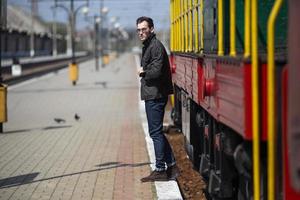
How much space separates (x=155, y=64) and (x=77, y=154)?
337 cm

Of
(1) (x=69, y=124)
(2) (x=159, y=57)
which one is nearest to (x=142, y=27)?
(2) (x=159, y=57)

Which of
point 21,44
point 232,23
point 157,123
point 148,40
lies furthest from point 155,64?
point 21,44

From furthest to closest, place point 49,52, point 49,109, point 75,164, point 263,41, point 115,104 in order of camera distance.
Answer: point 49,52, point 115,104, point 49,109, point 75,164, point 263,41

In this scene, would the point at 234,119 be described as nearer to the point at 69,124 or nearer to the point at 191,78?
the point at 191,78

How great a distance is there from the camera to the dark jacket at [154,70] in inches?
290

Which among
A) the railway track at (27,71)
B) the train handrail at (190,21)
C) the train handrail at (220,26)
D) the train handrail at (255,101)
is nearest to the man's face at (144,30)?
the train handrail at (190,21)

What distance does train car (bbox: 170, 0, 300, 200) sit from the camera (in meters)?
3.29

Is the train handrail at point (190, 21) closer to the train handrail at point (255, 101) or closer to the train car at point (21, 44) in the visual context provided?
the train handrail at point (255, 101)

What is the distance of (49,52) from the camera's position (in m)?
118

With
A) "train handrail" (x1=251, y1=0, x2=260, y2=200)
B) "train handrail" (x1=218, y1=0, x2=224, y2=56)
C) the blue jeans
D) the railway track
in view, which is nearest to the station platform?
the blue jeans

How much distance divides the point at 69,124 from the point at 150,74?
301 inches

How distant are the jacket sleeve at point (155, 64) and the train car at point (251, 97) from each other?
24.4 inches

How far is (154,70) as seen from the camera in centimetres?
733

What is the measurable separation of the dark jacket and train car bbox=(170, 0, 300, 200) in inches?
25.6
